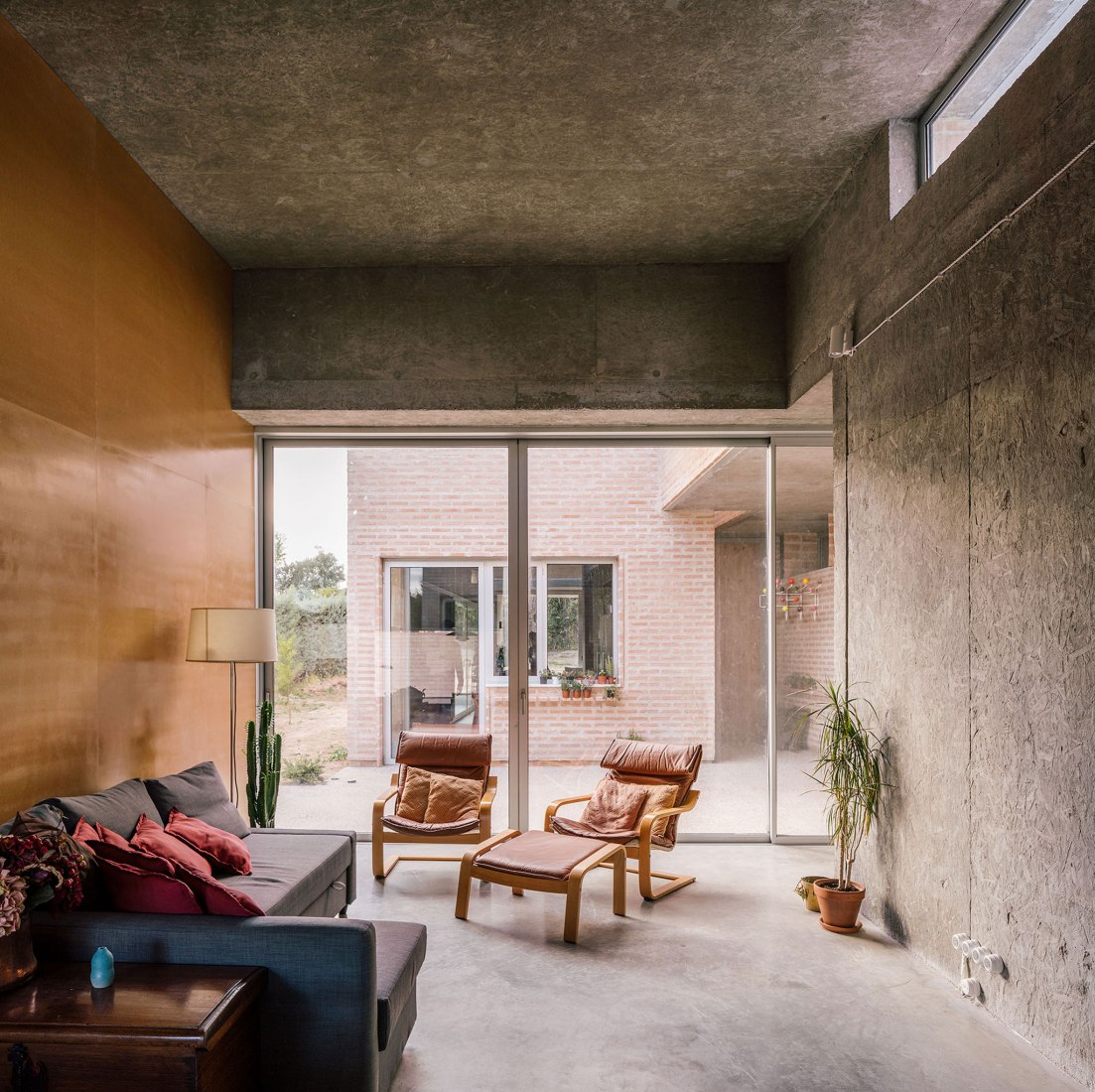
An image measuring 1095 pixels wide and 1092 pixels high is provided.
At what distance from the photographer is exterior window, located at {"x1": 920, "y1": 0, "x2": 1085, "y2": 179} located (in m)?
3.26

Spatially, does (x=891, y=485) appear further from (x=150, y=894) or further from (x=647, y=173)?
(x=150, y=894)

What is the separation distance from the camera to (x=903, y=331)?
4.05 meters

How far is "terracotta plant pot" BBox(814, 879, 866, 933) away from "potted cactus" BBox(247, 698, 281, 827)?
10.2ft

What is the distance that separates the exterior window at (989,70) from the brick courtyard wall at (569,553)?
113 inches

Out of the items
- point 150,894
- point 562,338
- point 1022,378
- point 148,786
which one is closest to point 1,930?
point 150,894

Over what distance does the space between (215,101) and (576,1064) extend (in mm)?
4134

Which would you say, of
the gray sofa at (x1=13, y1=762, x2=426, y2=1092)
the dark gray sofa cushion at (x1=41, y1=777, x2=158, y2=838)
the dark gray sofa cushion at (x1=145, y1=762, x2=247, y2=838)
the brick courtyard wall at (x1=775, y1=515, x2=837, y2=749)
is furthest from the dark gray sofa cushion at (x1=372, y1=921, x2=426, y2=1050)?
the brick courtyard wall at (x1=775, y1=515, x2=837, y2=749)

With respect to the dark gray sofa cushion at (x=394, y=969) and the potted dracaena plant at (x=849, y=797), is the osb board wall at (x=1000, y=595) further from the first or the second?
the dark gray sofa cushion at (x=394, y=969)

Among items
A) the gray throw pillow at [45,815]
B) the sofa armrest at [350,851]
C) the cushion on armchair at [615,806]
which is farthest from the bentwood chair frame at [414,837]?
the gray throw pillow at [45,815]

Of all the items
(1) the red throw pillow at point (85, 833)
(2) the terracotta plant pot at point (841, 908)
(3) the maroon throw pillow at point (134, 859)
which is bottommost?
(2) the terracotta plant pot at point (841, 908)

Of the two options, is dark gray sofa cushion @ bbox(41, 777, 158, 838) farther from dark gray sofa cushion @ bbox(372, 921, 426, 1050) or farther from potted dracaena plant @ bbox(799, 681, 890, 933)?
potted dracaena plant @ bbox(799, 681, 890, 933)

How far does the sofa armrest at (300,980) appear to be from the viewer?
8.55 feet

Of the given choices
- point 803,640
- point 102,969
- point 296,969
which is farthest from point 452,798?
point 102,969

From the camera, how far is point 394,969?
2918 mm
